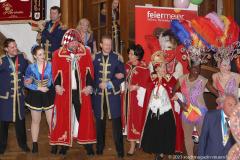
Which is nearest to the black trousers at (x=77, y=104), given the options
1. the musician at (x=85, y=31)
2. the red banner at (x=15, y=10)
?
the musician at (x=85, y=31)

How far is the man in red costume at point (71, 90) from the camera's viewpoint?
5391mm

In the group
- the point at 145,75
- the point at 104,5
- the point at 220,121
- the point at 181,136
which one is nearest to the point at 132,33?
the point at 104,5

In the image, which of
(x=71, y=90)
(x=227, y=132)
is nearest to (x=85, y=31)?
(x=71, y=90)

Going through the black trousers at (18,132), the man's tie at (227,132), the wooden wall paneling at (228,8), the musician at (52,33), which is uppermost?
the wooden wall paneling at (228,8)

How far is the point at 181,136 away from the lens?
5289mm

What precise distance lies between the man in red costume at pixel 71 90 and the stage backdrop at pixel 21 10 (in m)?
3.37

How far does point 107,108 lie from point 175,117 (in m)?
0.75

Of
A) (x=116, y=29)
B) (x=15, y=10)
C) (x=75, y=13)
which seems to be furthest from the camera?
(x=15, y=10)

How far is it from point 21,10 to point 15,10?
12 centimetres

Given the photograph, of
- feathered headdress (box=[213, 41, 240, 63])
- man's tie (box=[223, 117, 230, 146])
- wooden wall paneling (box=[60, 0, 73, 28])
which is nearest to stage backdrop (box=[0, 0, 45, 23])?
wooden wall paneling (box=[60, 0, 73, 28])

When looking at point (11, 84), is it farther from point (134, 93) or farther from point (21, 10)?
point (21, 10)

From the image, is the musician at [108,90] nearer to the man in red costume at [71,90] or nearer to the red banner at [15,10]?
the man in red costume at [71,90]

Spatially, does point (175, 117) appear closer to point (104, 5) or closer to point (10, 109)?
point (10, 109)

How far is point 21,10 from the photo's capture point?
28.6ft
